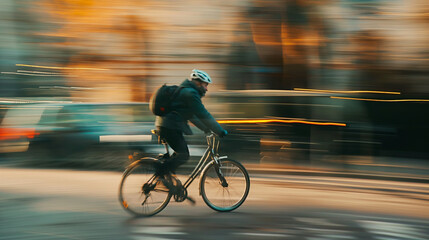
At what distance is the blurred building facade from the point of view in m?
13.8

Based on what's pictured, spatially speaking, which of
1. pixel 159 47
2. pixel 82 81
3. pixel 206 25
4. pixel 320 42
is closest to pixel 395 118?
pixel 320 42

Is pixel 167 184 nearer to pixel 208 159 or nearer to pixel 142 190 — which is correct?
pixel 142 190

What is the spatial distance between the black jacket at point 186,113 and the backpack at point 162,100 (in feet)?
0.18

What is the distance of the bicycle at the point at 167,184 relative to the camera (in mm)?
6504

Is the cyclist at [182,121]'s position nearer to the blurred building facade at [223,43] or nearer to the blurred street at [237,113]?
the blurred street at [237,113]

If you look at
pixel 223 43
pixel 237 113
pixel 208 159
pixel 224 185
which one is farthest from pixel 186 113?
pixel 223 43

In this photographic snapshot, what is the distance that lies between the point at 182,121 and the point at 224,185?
3.10 feet

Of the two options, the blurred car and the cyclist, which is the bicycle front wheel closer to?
the cyclist

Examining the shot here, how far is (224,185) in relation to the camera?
22.2 feet

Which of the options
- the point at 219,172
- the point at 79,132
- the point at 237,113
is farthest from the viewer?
the point at 237,113

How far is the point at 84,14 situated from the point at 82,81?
2.25m

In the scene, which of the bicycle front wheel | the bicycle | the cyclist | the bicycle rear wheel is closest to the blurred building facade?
the bicycle front wheel

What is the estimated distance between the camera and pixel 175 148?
6457 mm

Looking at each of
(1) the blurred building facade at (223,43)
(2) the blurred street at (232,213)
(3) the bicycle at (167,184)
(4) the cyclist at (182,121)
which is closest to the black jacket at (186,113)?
(4) the cyclist at (182,121)
